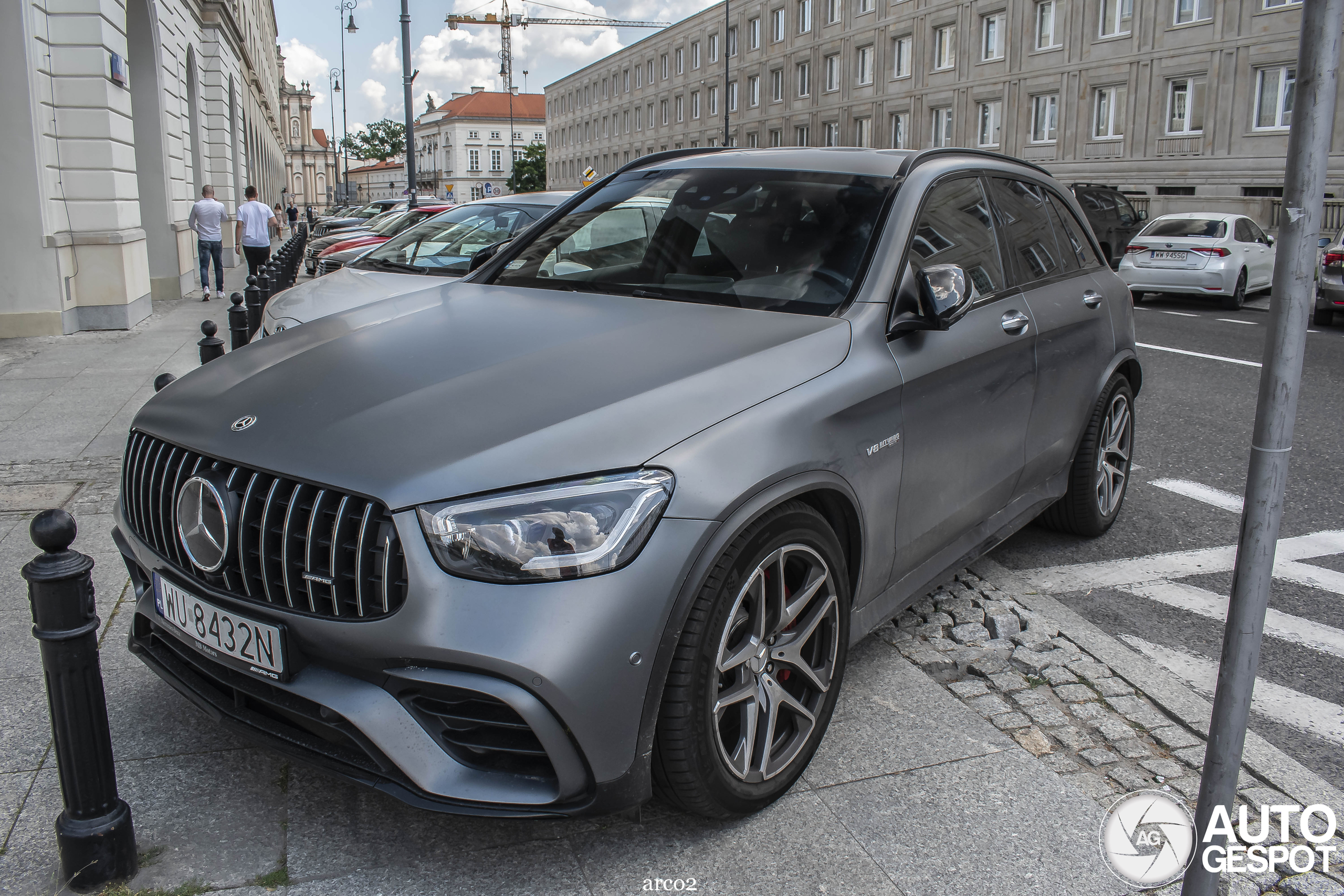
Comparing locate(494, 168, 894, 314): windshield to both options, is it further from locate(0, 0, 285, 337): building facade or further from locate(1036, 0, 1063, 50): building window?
locate(1036, 0, 1063, 50): building window

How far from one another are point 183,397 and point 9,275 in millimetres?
10562

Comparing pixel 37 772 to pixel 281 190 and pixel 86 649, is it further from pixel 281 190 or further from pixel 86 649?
pixel 281 190

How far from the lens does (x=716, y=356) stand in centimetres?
271

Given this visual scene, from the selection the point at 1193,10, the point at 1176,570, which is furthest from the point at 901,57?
the point at 1176,570

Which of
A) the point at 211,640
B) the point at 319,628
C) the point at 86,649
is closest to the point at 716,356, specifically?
the point at 319,628

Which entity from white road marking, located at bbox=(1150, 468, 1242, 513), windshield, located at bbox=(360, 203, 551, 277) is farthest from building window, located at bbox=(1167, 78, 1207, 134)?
white road marking, located at bbox=(1150, 468, 1242, 513)

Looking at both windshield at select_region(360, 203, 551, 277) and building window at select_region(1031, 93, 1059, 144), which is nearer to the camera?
windshield at select_region(360, 203, 551, 277)

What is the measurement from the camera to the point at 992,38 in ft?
141

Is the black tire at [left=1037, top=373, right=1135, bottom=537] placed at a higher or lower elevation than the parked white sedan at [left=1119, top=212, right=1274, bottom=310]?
lower

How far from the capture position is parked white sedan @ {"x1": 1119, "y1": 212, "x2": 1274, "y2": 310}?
16.8 metres

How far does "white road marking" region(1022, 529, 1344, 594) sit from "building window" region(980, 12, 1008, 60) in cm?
4146

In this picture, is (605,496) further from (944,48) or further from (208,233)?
(944,48)

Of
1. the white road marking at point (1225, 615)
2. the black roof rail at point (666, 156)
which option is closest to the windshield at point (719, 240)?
the black roof rail at point (666, 156)

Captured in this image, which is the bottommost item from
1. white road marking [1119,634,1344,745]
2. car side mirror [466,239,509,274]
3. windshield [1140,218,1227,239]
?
white road marking [1119,634,1344,745]
